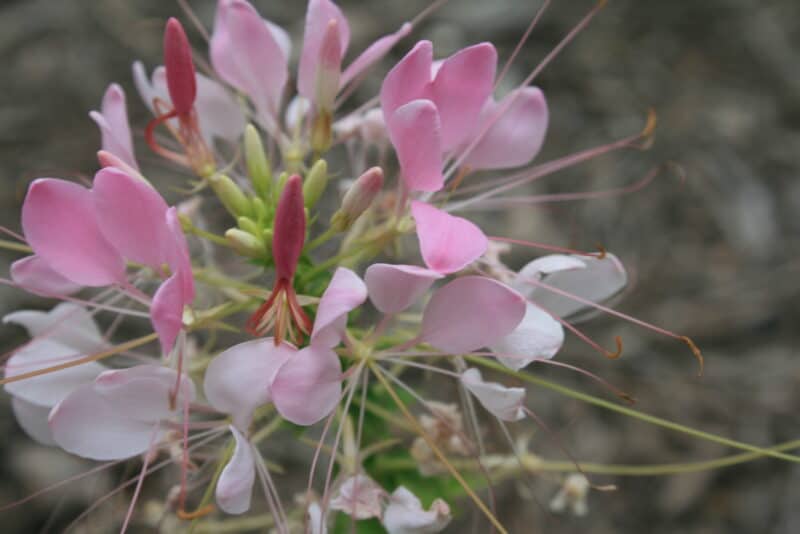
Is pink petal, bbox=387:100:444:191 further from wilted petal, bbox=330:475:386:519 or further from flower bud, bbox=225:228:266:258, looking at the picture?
wilted petal, bbox=330:475:386:519

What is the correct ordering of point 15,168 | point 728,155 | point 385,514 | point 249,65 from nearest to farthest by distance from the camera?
point 385,514 → point 249,65 → point 15,168 → point 728,155

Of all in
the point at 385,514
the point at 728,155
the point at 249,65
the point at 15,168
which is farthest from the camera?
the point at 728,155

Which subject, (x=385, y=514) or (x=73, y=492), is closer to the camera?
(x=385, y=514)

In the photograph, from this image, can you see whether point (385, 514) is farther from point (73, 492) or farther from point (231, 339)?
point (73, 492)

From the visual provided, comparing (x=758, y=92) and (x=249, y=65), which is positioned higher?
(x=249, y=65)

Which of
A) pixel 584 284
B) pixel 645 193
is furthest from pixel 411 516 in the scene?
pixel 645 193

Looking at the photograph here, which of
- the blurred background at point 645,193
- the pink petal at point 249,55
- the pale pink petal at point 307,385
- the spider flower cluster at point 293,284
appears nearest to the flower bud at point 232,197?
the spider flower cluster at point 293,284

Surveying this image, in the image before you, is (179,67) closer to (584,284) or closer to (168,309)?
(168,309)

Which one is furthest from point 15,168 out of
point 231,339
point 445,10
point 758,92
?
point 758,92
